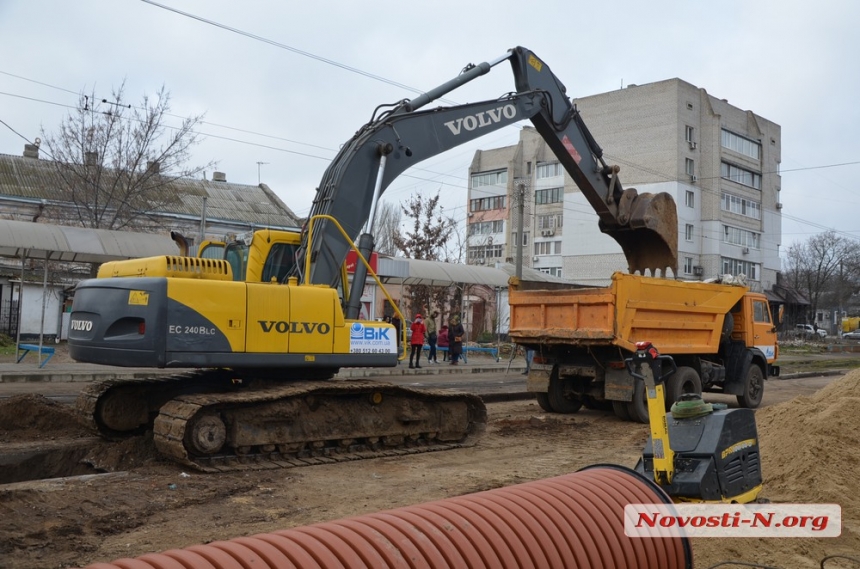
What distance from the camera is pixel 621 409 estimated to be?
13.3 metres

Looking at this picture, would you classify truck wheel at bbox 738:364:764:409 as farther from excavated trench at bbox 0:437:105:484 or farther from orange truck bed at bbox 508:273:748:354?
excavated trench at bbox 0:437:105:484

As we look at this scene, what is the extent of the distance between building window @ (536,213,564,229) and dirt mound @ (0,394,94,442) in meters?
58.8

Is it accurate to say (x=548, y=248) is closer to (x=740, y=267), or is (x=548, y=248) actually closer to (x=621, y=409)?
(x=740, y=267)

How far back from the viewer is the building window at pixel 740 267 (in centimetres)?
6109

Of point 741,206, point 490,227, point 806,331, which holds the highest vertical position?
point 741,206

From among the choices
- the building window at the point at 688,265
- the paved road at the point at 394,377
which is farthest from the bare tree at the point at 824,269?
the paved road at the point at 394,377

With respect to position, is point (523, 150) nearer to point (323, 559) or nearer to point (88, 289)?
point (88, 289)

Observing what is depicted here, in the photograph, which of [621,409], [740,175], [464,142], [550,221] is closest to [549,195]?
[550,221]

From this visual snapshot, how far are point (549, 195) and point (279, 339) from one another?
61419mm

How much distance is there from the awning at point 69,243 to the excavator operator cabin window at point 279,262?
12816 mm

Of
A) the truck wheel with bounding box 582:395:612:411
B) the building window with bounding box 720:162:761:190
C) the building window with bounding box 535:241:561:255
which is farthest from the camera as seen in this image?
A: the building window with bounding box 535:241:561:255

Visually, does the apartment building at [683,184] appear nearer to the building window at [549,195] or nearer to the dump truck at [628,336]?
the building window at [549,195]

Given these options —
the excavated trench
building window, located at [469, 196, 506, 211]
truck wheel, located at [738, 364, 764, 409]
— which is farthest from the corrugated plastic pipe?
building window, located at [469, 196, 506, 211]

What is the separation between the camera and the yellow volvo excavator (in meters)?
8.38
